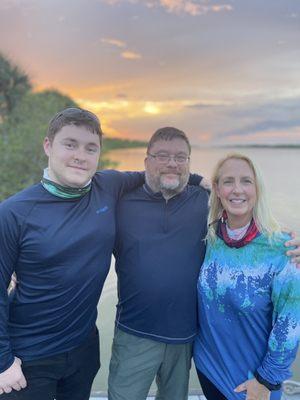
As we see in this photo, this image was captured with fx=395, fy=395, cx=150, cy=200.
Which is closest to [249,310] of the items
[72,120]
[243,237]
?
[243,237]

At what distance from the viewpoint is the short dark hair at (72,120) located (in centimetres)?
182

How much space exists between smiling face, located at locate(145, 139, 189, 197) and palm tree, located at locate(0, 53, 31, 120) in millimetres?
14581

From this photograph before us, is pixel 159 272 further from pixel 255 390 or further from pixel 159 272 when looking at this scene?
pixel 255 390

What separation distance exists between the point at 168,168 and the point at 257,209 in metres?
0.56

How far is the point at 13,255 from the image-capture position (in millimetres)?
A: 1664

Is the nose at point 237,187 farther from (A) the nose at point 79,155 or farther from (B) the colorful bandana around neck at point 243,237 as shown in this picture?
(A) the nose at point 79,155

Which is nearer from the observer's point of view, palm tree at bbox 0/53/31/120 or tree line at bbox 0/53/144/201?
tree line at bbox 0/53/144/201

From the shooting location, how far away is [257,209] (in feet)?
5.66

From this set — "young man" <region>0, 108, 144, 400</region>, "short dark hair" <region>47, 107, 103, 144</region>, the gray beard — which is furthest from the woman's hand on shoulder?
"short dark hair" <region>47, 107, 103, 144</region>

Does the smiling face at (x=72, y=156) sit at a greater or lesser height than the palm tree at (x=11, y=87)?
lesser

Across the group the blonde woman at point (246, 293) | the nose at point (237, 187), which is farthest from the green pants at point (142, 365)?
the nose at point (237, 187)

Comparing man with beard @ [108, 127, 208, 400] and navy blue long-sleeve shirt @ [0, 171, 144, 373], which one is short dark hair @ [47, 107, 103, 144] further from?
man with beard @ [108, 127, 208, 400]

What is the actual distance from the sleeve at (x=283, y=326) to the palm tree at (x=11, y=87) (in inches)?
606

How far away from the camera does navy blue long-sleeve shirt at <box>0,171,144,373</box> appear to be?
1.67 m
